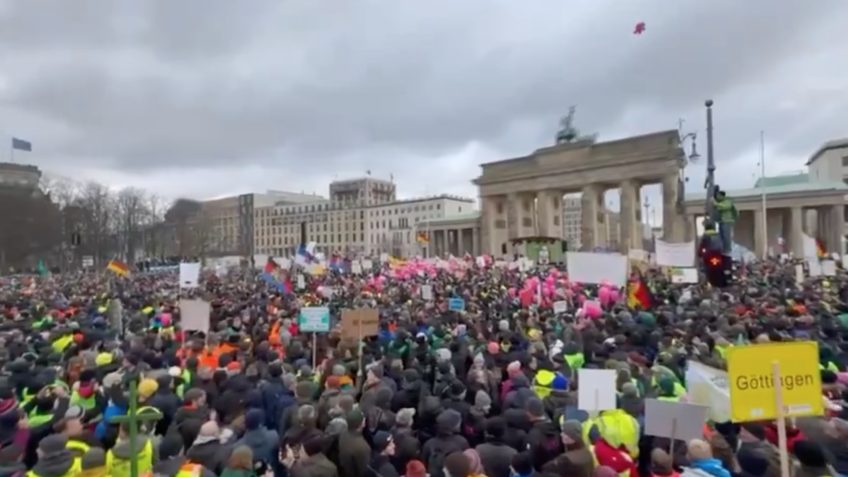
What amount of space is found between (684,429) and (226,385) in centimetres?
483

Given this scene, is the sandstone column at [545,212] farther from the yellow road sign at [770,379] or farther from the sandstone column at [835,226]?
the yellow road sign at [770,379]

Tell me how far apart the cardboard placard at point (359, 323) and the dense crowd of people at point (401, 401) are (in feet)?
0.82

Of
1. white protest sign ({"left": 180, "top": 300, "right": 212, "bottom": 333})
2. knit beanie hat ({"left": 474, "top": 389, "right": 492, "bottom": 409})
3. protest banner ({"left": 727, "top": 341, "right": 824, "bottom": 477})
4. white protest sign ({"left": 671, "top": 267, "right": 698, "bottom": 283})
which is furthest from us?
white protest sign ({"left": 671, "top": 267, "right": 698, "bottom": 283})

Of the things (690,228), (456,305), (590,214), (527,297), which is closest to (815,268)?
(527,297)

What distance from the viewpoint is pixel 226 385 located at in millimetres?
7062

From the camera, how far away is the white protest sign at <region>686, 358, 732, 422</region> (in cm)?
590

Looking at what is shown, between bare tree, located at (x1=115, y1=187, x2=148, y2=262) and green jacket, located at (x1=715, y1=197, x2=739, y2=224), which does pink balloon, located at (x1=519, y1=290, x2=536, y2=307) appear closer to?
green jacket, located at (x1=715, y1=197, x2=739, y2=224)

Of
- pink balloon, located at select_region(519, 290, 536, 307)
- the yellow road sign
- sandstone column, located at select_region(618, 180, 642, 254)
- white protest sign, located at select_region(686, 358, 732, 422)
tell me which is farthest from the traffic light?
sandstone column, located at select_region(618, 180, 642, 254)

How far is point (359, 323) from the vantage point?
9.56 m

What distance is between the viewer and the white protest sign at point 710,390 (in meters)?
5.90

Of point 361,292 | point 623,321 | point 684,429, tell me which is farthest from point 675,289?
point 684,429

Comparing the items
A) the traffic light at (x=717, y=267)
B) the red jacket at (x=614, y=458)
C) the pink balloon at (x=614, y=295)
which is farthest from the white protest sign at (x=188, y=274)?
the red jacket at (x=614, y=458)

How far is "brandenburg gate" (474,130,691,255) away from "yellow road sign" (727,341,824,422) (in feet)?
166

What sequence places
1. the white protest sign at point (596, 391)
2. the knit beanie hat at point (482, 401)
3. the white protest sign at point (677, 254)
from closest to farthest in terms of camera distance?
the white protest sign at point (596, 391)
the knit beanie hat at point (482, 401)
the white protest sign at point (677, 254)
